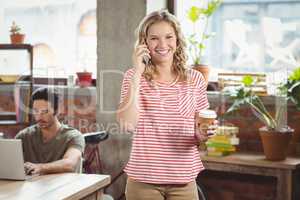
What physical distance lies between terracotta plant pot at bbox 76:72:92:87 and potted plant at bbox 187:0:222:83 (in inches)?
39.1

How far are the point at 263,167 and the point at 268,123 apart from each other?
330 mm

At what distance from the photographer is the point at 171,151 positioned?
2227 millimetres

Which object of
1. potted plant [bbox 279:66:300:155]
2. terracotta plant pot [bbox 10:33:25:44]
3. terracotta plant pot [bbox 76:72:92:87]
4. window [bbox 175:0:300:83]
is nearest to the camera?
potted plant [bbox 279:66:300:155]

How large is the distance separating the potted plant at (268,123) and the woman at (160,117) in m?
1.13

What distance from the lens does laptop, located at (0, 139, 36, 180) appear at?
2.25 m

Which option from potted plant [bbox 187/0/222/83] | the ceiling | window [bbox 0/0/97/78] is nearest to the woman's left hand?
potted plant [bbox 187/0/222/83]

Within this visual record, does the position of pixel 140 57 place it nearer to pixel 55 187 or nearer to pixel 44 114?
pixel 55 187

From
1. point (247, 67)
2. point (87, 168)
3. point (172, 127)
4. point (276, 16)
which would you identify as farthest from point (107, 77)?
point (172, 127)

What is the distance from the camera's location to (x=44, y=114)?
9.73 feet

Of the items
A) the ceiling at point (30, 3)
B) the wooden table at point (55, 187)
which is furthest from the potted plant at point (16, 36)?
the wooden table at point (55, 187)

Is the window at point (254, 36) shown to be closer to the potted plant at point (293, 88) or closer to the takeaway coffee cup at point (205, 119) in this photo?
the potted plant at point (293, 88)

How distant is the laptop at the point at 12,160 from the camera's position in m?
2.25

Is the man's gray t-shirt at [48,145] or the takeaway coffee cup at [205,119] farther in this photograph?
the man's gray t-shirt at [48,145]

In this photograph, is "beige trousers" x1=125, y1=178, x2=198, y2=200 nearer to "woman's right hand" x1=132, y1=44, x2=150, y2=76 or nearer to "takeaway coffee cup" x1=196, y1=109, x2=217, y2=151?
"takeaway coffee cup" x1=196, y1=109, x2=217, y2=151
